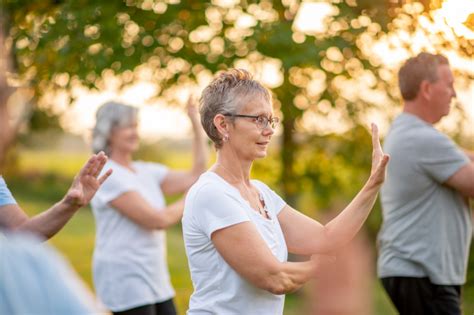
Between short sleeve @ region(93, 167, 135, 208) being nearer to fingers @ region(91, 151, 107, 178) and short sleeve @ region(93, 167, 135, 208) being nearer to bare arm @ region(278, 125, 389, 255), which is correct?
fingers @ region(91, 151, 107, 178)

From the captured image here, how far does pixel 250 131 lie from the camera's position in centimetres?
324

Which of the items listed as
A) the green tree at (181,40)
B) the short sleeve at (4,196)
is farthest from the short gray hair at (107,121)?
the green tree at (181,40)

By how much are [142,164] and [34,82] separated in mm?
3717

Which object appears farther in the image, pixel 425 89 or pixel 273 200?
pixel 425 89

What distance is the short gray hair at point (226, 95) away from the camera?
3238 millimetres

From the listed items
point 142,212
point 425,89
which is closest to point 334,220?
point 425,89

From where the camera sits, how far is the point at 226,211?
3039mm

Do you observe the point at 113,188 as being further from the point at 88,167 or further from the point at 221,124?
the point at 221,124

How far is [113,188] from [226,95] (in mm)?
1700

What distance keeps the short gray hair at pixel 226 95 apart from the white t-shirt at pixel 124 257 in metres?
1.58

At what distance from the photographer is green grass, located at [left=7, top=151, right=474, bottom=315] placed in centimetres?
1471

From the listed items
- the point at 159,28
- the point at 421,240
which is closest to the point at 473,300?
the point at 159,28

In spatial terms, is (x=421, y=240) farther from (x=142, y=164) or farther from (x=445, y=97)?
(x=142, y=164)

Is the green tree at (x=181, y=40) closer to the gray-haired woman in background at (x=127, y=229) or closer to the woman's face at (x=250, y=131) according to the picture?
the gray-haired woman in background at (x=127, y=229)
